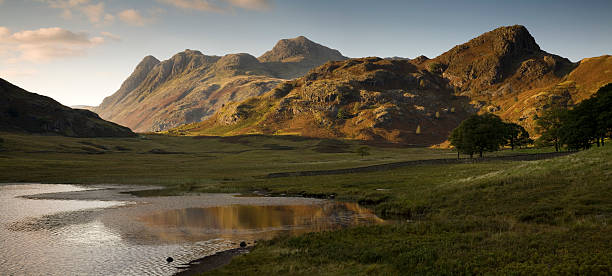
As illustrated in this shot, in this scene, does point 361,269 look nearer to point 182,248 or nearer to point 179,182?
point 182,248

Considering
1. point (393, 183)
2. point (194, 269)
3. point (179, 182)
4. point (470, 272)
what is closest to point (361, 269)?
point (470, 272)

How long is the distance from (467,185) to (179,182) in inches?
2648

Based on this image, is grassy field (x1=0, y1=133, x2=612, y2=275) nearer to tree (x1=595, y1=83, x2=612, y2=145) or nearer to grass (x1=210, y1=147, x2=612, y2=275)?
grass (x1=210, y1=147, x2=612, y2=275)

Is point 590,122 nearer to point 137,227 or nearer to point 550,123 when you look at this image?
point 550,123

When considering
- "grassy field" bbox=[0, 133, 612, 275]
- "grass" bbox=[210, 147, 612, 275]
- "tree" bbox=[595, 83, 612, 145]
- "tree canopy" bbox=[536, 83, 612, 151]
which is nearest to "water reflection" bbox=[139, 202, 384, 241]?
"grassy field" bbox=[0, 133, 612, 275]

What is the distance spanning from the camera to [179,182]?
302 feet

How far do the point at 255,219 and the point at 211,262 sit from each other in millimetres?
18910

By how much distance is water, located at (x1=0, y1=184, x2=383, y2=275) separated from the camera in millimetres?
28094

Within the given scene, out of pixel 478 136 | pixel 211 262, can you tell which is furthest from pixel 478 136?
pixel 211 262

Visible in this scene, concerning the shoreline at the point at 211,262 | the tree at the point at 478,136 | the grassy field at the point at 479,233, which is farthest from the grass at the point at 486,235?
the tree at the point at 478,136

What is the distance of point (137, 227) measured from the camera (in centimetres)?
4125

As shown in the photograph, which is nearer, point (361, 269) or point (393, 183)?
point (361, 269)

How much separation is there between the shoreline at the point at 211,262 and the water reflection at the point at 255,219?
20.4 ft

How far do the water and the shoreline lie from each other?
39.2 inches
